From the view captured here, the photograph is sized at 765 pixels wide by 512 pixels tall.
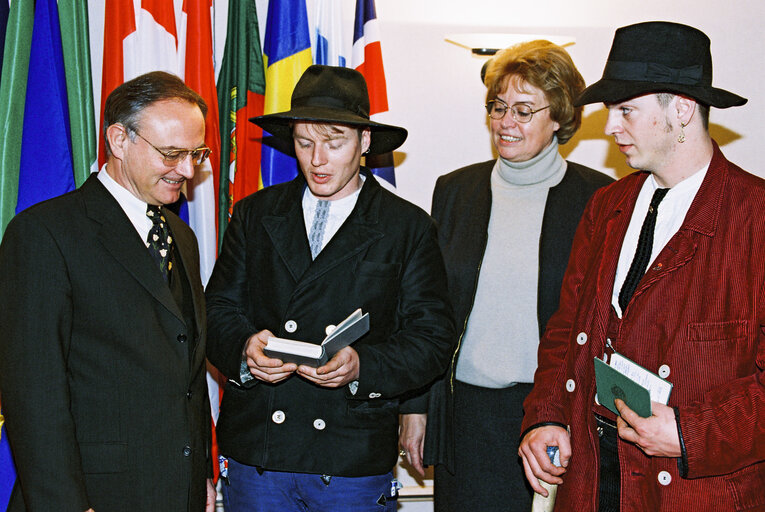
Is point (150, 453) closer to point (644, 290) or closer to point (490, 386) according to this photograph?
point (490, 386)

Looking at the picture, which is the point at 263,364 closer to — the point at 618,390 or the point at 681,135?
the point at 618,390

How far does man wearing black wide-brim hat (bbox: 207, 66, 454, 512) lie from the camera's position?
2.44 m

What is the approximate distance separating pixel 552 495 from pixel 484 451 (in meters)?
0.56

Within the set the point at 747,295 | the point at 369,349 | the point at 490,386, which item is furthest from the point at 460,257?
the point at 747,295

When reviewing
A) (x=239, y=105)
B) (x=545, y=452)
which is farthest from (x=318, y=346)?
(x=239, y=105)

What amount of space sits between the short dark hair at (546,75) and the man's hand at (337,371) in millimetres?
1312

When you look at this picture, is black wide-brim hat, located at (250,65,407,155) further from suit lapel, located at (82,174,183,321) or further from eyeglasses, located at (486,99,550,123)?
suit lapel, located at (82,174,183,321)

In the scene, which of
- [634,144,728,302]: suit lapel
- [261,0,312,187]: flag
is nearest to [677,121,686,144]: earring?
[634,144,728,302]: suit lapel

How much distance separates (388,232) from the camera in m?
2.60

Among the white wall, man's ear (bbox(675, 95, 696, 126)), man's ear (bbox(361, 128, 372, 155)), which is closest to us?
man's ear (bbox(675, 95, 696, 126))

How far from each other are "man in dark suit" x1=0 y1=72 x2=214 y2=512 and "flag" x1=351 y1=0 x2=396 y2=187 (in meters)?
1.43

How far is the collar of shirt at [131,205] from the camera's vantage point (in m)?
2.34

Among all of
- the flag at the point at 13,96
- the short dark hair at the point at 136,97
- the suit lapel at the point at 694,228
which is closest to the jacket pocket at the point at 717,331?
the suit lapel at the point at 694,228

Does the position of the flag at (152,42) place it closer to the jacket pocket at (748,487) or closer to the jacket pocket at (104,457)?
the jacket pocket at (104,457)
